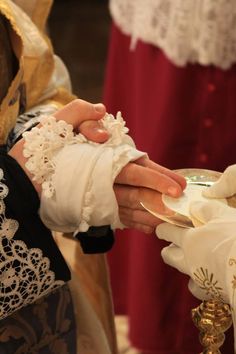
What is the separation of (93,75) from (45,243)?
2105 millimetres

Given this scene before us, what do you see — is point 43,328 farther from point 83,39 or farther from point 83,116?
point 83,39

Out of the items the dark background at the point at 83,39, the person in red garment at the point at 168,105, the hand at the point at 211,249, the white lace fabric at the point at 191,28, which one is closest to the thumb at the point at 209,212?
the hand at the point at 211,249

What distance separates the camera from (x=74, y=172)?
0.60 meters

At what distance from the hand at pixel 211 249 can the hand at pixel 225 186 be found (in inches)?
0.7

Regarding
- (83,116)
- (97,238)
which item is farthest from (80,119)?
(97,238)

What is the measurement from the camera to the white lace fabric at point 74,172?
23.5 inches

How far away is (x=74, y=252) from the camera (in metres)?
0.86

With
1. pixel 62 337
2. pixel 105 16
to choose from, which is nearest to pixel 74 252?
pixel 62 337

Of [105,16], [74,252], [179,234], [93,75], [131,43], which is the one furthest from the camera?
[105,16]

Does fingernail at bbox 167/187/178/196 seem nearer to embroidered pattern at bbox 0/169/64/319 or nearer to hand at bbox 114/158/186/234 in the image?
hand at bbox 114/158/186/234

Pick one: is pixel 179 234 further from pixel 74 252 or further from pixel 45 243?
pixel 74 252

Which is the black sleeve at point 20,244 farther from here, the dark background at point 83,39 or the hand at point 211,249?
the dark background at point 83,39

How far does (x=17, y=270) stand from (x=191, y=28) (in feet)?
2.20

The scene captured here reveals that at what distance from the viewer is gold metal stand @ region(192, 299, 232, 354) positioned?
22.9 inches
